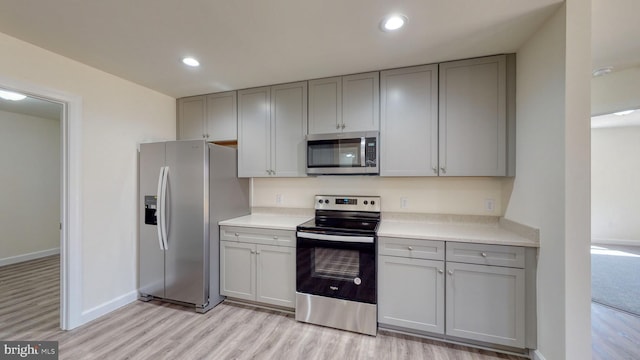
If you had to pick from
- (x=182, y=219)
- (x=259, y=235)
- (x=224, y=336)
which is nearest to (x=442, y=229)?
(x=259, y=235)

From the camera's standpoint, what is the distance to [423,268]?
2072 millimetres

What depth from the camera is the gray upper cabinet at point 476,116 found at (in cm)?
217

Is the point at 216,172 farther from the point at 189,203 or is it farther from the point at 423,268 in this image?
the point at 423,268

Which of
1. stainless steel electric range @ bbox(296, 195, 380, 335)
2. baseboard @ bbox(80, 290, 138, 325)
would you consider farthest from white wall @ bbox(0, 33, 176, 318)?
stainless steel electric range @ bbox(296, 195, 380, 335)

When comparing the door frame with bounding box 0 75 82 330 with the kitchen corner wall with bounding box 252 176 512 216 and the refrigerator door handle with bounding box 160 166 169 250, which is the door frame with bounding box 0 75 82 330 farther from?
the kitchen corner wall with bounding box 252 176 512 216

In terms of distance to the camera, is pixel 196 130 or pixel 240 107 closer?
pixel 240 107

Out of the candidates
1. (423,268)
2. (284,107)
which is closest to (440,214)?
(423,268)

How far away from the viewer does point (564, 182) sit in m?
1.53

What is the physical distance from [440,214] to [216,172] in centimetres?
241

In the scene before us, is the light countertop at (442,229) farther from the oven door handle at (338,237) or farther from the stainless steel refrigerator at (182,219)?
the stainless steel refrigerator at (182,219)

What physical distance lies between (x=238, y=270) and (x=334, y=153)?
63.1 inches

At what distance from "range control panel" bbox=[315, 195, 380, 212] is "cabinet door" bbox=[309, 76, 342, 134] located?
29.7 inches

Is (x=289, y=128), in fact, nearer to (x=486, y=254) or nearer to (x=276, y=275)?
(x=276, y=275)

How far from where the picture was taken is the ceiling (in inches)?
61.7
